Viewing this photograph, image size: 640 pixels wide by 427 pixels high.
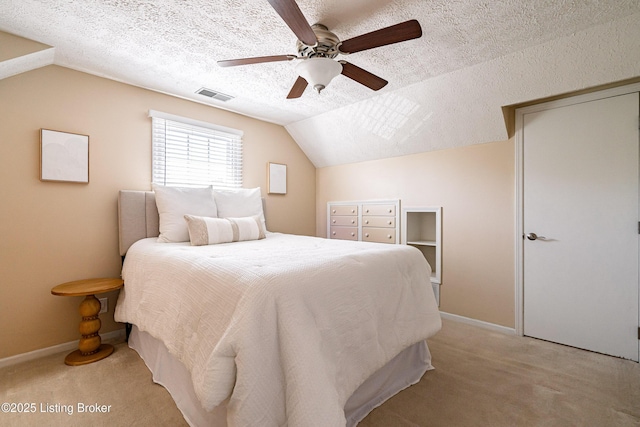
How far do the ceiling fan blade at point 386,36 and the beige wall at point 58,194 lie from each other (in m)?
2.17

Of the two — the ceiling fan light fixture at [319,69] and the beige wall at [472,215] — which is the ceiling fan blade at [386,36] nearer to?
the ceiling fan light fixture at [319,69]

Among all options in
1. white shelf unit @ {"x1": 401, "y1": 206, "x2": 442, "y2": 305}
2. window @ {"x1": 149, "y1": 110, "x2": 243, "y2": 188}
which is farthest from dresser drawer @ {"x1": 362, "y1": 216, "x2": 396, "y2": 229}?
window @ {"x1": 149, "y1": 110, "x2": 243, "y2": 188}

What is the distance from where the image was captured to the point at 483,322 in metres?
2.82

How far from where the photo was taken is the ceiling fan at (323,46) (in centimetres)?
143

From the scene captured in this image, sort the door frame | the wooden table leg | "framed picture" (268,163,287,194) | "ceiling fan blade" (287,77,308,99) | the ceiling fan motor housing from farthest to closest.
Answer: "framed picture" (268,163,287,194) → the door frame → the wooden table leg → "ceiling fan blade" (287,77,308,99) → the ceiling fan motor housing

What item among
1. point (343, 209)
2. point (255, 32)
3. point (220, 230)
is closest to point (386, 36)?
point (255, 32)

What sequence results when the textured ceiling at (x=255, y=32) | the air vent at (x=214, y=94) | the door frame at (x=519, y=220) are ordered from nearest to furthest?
the textured ceiling at (x=255, y=32)
the door frame at (x=519, y=220)
the air vent at (x=214, y=94)

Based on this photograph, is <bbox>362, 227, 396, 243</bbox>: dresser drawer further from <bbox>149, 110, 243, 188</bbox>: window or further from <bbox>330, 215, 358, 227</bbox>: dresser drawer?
<bbox>149, 110, 243, 188</bbox>: window

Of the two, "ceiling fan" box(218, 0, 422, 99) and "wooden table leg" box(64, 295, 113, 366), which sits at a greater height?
"ceiling fan" box(218, 0, 422, 99)

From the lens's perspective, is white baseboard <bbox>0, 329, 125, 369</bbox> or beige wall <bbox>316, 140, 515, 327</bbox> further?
beige wall <bbox>316, 140, 515, 327</bbox>

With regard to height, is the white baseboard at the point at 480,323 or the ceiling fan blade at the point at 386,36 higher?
the ceiling fan blade at the point at 386,36

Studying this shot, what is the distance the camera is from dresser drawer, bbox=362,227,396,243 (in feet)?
11.6

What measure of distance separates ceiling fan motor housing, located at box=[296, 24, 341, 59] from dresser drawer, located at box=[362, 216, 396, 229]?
85.3 inches

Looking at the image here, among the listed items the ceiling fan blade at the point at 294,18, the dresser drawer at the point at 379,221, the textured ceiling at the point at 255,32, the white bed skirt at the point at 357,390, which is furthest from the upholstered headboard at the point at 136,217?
the dresser drawer at the point at 379,221
